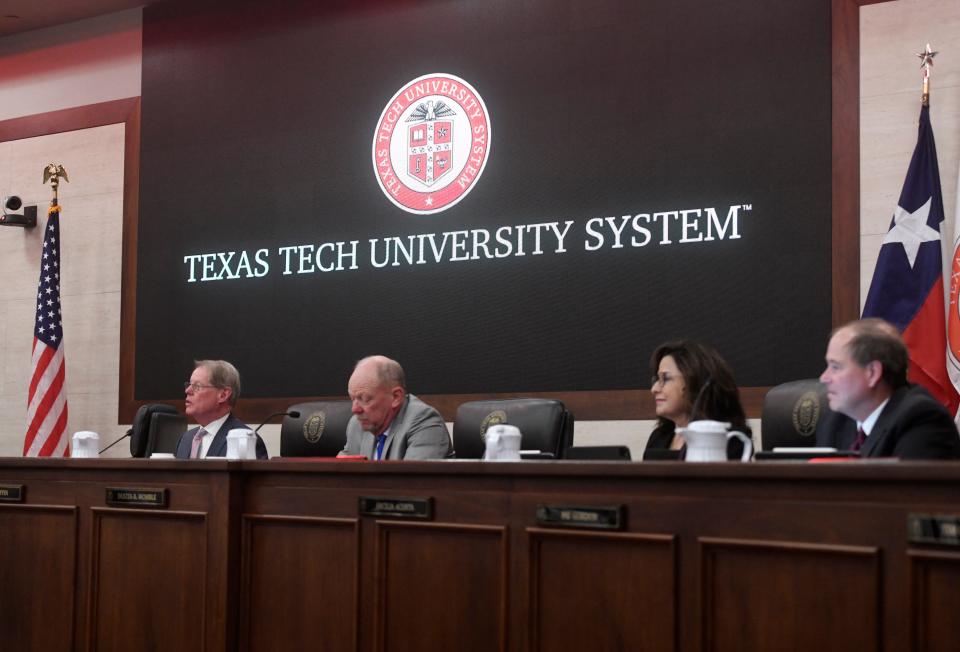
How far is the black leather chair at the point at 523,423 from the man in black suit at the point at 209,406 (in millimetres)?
1046

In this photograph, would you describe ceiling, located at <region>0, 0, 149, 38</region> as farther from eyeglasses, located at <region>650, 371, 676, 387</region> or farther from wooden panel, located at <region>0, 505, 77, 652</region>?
eyeglasses, located at <region>650, 371, 676, 387</region>

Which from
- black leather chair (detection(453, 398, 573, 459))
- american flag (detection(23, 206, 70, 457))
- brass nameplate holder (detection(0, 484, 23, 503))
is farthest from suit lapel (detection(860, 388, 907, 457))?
american flag (detection(23, 206, 70, 457))

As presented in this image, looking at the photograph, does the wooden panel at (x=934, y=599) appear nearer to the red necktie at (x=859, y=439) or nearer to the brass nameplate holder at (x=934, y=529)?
the brass nameplate holder at (x=934, y=529)

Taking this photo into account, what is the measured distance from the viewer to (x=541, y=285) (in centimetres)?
566

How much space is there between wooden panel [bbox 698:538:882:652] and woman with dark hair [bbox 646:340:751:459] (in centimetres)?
126

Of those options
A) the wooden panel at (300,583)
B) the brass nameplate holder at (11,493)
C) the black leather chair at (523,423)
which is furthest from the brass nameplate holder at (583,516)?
the brass nameplate holder at (11,493)

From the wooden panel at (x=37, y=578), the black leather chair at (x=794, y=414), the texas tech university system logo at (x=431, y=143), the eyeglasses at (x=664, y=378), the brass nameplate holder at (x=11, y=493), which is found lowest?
the wooden panel at (x=37, y=578)

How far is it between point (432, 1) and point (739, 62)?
5.82ft

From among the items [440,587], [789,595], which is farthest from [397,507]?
[789,595]

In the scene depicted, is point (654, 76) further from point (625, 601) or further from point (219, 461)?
point (625, 601)

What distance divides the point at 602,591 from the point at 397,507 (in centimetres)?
64

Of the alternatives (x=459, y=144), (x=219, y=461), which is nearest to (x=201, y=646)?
(x=219, y=461)

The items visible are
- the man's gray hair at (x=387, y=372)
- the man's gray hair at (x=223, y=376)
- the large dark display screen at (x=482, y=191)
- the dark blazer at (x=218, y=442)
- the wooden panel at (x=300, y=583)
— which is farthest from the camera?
the large dark display screen at (x=482, y=191)

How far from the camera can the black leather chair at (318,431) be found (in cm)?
463
